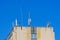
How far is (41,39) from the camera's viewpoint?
157 ft

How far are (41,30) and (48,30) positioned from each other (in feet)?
6.10

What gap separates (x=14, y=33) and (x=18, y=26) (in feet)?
6.85

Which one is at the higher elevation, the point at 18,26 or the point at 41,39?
the point at 18,26

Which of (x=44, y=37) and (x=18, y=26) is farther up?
(x=18, y=26)

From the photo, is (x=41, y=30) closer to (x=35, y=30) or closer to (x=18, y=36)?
(x=35, y=30)

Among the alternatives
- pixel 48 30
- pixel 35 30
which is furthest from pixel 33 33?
pixel 48 30

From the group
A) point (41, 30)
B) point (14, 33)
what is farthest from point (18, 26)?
point (41, 30)

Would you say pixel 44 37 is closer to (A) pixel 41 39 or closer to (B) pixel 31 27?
(A) pixel 41 39

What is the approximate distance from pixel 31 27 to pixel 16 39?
4.91 metres

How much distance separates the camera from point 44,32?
4797cm

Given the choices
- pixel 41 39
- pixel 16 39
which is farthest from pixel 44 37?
pixel 16 39

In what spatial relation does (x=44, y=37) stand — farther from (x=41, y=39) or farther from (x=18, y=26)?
(x=18, y=26)

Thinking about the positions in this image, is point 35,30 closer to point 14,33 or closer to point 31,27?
point 31,27

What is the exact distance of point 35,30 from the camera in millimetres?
48094
